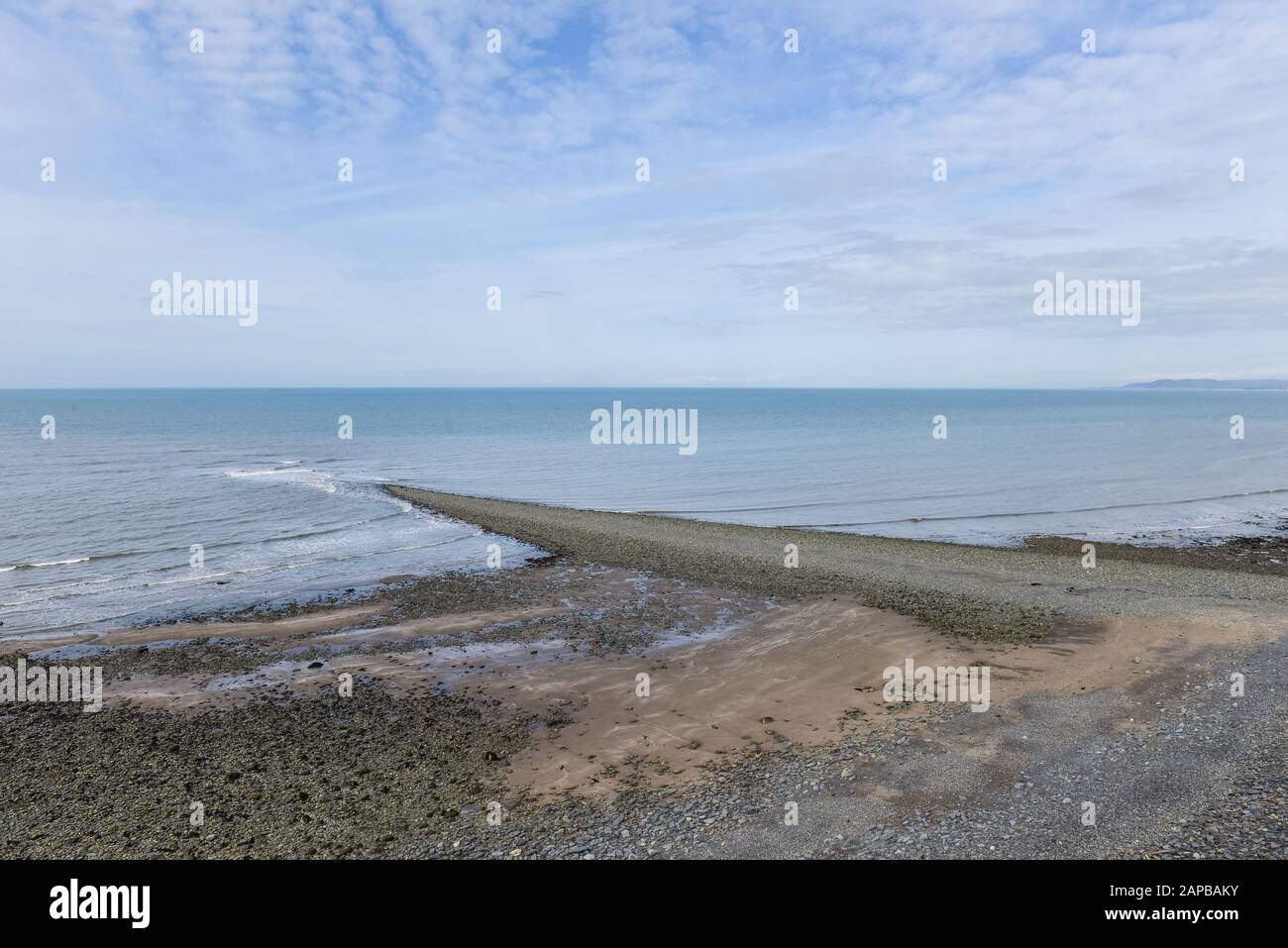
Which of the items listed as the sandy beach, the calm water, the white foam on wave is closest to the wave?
the calm water

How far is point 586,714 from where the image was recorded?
13992 mm

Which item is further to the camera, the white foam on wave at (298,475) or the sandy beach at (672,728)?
the white foam on wave at (298,475)

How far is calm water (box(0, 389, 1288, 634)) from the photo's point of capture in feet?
88.9

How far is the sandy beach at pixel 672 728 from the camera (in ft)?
31.5

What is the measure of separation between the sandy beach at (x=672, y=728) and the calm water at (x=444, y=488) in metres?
6.12

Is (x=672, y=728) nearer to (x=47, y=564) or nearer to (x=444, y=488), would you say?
(x=47, y=564)

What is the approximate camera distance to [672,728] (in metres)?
13.2

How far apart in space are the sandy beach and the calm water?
6.12 meters

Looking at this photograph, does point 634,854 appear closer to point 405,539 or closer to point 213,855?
point 213,855

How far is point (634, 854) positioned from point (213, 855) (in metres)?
5.23

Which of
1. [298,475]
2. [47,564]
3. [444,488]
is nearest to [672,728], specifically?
[47,564]

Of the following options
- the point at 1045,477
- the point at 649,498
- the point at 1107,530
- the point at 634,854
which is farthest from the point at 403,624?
the point at 1045,477

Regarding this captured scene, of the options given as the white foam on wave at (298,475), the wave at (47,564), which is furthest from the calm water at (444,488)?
→ the white foam on wave at (298,475)

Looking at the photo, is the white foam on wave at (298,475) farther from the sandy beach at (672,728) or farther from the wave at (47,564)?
the sandy beach at (672,728)
